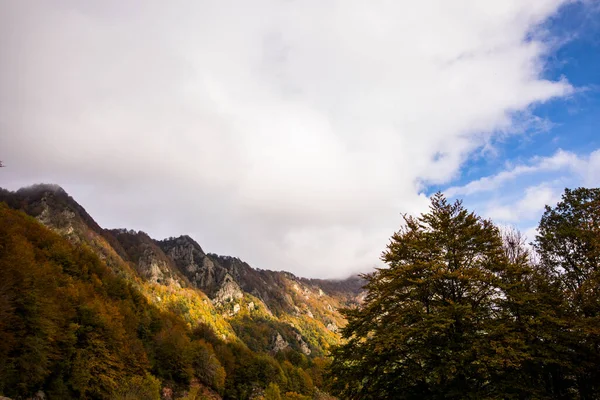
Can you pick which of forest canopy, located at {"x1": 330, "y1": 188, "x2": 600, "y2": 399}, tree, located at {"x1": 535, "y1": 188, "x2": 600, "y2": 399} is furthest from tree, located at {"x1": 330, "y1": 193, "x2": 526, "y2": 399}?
tree, located at {"x1": 535, "y1": 188, "x2": 600, "y2": 399}

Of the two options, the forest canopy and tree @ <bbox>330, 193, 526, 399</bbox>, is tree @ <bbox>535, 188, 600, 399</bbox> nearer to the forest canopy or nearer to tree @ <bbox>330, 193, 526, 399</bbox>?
the forest canopy

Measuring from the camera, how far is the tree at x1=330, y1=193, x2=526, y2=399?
613 inches

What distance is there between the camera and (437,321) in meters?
16.4

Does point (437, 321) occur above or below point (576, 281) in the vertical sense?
below

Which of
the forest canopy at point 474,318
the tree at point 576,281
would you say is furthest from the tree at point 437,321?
the tree at point 576,281

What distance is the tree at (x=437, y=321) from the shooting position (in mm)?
15578

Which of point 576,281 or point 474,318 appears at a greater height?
point 576,281

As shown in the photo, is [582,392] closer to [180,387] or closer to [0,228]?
[0,228]

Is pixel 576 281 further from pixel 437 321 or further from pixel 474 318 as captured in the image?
pixel 437 321

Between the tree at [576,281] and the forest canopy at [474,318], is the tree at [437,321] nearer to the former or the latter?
the forest canopy at [474,318]

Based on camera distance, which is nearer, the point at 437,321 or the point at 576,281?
the point at 437,321

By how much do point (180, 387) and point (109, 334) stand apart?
103ft

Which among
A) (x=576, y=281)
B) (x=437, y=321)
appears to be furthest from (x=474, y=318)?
(x=576, y=281)

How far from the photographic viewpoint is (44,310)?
139ft
